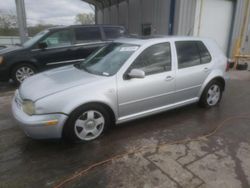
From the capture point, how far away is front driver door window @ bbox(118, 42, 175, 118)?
3059mm

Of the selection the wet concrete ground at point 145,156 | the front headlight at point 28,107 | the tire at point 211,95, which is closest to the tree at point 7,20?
the wet concrete ground at point 145,156

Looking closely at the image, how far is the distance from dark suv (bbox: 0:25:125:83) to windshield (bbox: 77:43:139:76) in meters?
2.65

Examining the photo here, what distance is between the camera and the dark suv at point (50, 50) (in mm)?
5691

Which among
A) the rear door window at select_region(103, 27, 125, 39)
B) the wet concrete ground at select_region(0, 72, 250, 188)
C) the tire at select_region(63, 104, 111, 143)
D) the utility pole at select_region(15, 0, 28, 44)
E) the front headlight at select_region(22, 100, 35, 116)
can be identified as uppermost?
the utility pole at select_region(15, 0, 28, 44)

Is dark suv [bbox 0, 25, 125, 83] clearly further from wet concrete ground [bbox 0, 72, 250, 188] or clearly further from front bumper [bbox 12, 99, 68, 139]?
front bumper [bbox 12, 99, 68, 139]

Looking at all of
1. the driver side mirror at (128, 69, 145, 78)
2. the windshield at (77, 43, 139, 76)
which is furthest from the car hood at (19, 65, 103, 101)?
the driver side mirror at (128, 69, 145, 78)

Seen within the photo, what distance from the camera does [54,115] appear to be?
2.59 meters

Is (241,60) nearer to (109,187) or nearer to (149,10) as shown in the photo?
(149,10)

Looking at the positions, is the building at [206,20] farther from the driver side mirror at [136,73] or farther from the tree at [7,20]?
the tree at [7,20]

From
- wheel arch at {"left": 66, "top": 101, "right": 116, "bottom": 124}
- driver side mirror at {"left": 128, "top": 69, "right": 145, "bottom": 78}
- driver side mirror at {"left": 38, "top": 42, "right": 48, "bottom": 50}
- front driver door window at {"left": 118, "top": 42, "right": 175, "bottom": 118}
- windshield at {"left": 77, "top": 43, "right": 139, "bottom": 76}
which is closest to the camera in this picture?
wheel arch at {"left": 66, "top": 101, "right": 116, "bottom": 124}

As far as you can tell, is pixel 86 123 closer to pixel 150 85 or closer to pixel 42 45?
pixel 150 85

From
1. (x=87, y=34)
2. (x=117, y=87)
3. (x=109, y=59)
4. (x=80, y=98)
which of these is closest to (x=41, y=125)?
(x=80, y=98)

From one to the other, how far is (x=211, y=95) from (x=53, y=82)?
3.03 m

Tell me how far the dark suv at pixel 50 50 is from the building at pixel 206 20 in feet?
11.2
